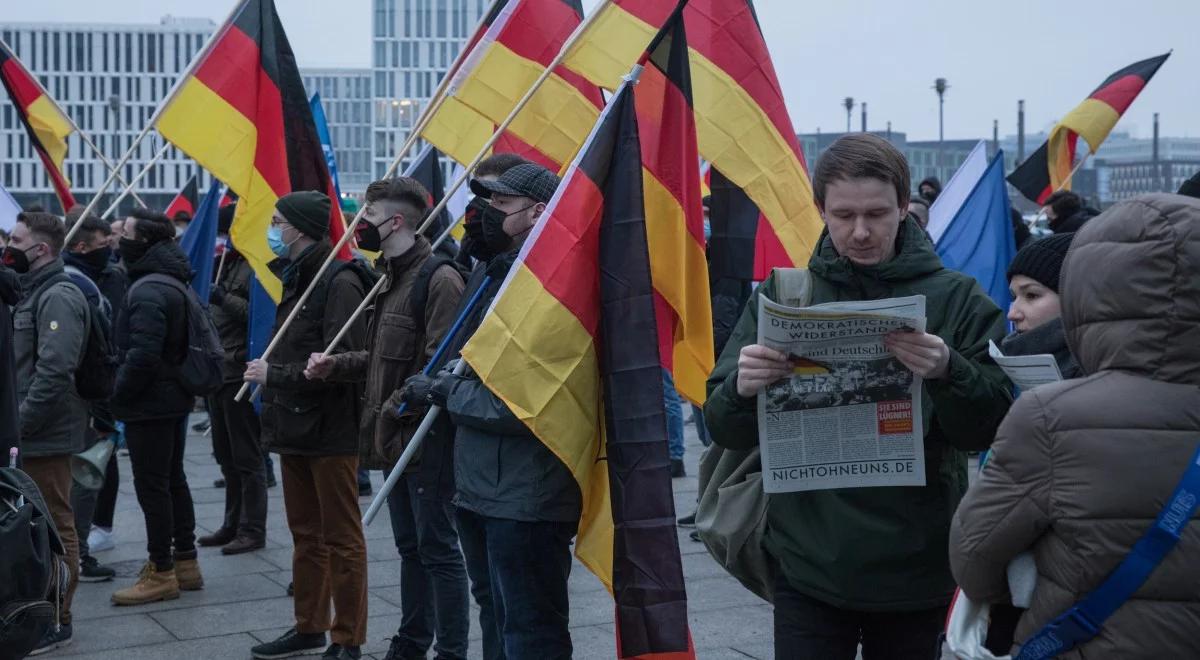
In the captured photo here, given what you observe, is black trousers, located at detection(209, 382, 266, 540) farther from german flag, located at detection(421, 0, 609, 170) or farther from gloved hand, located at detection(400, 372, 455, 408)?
gloved hand, located at detection(400, 372, 455, 408)

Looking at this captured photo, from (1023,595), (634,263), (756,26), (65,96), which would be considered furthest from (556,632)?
(65,96)

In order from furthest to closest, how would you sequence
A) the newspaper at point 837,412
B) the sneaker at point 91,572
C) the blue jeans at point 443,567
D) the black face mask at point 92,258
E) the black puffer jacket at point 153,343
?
the black face mask at point 92,258, the sneaker at point 91,572, the black puffer jacket at point 153,343, the blue jeans at point 443,567, the newspaper at point 837,412

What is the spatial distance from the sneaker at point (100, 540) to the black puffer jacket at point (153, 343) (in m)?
1.76

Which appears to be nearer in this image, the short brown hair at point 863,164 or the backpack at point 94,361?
the short brown hair at point 863,164

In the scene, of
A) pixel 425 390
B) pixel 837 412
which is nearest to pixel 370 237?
pixel 425 390

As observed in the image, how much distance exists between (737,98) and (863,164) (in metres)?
2.78

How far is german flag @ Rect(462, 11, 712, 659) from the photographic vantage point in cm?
406

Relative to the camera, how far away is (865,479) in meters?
3.16

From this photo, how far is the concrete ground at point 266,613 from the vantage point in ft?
20.6

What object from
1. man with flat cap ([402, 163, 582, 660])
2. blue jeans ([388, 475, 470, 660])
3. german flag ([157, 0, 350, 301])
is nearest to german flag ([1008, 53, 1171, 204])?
german flag ([157, 0, 350, 301])

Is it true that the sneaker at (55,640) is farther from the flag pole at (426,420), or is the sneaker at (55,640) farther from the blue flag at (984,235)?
the blue flag at (984,235)

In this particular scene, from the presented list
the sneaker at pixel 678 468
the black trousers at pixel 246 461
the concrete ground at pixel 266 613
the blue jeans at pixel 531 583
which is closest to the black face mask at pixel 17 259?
the concrete ground at pixel 266 613

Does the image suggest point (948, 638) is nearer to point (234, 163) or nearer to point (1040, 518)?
point (1040, 518)

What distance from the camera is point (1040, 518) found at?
7.88 ft
